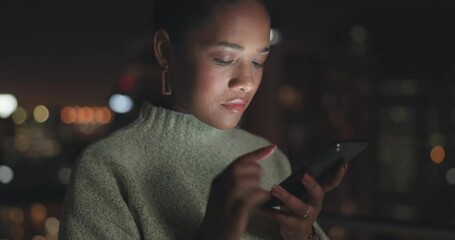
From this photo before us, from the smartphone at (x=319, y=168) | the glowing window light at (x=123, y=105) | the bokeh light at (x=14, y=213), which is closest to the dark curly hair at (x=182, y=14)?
the smartphone at (x=319, y=168)

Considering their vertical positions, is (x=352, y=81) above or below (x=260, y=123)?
below

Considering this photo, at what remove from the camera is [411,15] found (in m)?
39.3

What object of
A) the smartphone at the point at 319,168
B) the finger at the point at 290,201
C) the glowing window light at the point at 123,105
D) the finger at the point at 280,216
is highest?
the smartphone at the point at 319,168

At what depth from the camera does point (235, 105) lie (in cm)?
118

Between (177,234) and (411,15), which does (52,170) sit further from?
(177,234)

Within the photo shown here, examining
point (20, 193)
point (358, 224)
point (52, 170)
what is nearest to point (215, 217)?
point (358, 224)

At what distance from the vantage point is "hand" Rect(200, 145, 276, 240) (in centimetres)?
101

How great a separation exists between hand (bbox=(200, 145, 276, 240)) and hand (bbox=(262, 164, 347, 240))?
0.38 ft

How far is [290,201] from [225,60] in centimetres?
25

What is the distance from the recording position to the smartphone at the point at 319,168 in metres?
1.16

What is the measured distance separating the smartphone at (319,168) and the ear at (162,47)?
285 mm

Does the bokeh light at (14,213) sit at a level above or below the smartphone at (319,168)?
below

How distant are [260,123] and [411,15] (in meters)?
38.1

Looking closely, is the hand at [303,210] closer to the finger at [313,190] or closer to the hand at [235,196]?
the finger at [313,190]
